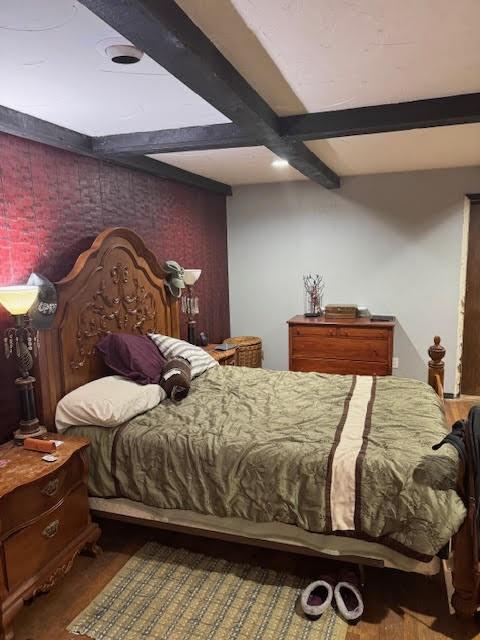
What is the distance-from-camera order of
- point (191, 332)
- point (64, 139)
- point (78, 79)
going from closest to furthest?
point (78, 79), point (64, 139), point (191, 332)

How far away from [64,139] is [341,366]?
3.00 meters

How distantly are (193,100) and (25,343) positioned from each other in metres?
1.44

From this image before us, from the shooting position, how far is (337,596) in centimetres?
200

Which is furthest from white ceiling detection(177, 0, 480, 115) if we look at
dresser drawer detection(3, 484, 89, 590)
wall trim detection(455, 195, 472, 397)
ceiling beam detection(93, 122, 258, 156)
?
wall trim detection(455, 195, 472, 397)

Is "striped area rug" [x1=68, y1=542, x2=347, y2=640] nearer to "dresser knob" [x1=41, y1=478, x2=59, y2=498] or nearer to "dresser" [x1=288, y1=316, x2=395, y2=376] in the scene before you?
"dresser knob" [x1=41, y1=478, x2=59, y2=498]

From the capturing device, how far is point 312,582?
7.00 feet

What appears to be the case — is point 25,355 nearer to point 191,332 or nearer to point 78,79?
point 78,79

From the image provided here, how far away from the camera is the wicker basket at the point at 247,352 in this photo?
4.54 meters

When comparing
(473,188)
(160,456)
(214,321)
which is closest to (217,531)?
(160,456)

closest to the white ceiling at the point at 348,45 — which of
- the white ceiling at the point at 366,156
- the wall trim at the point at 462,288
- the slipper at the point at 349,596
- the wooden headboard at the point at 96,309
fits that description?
the white ceiling at the point at 366,156

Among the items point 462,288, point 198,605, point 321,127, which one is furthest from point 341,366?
point 198,605

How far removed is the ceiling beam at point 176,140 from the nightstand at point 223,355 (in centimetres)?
175

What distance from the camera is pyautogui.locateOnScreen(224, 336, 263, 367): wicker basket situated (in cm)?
454

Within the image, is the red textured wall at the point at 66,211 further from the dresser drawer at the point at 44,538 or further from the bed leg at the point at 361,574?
the bed leg at the point at 361,574
